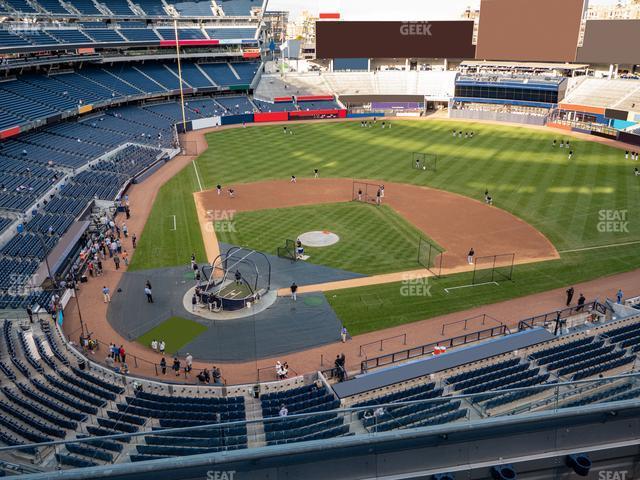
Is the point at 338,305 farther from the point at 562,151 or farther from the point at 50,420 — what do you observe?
the point at 562,151

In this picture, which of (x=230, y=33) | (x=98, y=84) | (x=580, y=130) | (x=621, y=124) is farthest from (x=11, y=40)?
(x=621, y=124)

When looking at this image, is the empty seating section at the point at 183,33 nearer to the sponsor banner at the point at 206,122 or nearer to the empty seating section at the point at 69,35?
the empty seating section at the point at 69,35

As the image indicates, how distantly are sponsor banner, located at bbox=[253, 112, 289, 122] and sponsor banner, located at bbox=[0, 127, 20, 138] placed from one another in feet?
130

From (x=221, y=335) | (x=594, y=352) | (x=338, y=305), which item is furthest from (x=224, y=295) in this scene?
(x=594, y=352)

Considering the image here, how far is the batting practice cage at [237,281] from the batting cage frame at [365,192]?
14.1 m

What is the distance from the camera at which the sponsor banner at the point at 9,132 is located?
48644 mm

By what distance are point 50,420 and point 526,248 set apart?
30.4 m

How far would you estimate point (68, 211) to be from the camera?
40.8 m

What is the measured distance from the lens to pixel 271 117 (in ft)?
281

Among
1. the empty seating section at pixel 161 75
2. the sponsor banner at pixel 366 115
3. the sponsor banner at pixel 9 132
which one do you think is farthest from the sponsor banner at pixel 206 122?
the sponsor banner at pixel 9 132

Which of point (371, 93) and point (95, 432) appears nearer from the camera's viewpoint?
point (95, 432)

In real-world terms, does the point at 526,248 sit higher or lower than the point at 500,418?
lower

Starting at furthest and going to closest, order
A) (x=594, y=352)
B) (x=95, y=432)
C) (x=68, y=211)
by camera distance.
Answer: (x=68, y=211)
(x=594, y=352)
(x=95, y=432)

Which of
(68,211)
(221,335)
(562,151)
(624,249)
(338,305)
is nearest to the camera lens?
(221,335)
